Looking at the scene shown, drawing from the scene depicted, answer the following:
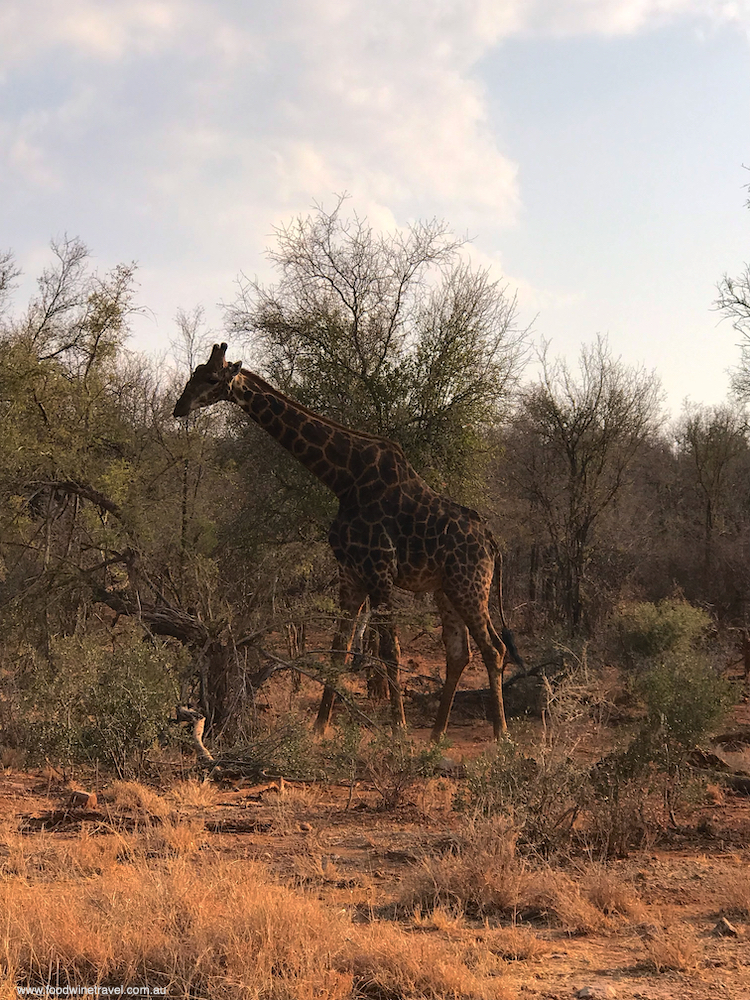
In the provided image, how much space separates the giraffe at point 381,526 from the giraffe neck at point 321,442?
1 centimetres

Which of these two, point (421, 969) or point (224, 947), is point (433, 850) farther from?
point (224, 947)

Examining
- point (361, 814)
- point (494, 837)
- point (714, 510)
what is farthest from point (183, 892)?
point (714, 510)

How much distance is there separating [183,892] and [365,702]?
905cm

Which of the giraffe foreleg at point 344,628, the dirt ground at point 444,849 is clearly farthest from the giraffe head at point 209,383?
the dirt ground at point 444,849

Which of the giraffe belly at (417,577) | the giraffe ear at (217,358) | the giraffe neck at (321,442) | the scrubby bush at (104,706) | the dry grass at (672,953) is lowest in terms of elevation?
the dry grass at (672,953)

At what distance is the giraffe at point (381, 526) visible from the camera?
10141mm

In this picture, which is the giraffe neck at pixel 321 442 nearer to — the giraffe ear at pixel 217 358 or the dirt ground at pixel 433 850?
the giraffe ear at pixel 217 358

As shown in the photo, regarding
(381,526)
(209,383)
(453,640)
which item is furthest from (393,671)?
(209,383)

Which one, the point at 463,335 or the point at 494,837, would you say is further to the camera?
the point at 463,335

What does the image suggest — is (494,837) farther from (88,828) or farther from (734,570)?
(734,570)

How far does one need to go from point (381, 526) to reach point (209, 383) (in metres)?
2.49

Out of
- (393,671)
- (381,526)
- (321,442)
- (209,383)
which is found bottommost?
(393,671)

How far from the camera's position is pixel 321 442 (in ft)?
34.0

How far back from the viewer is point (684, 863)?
602cm
